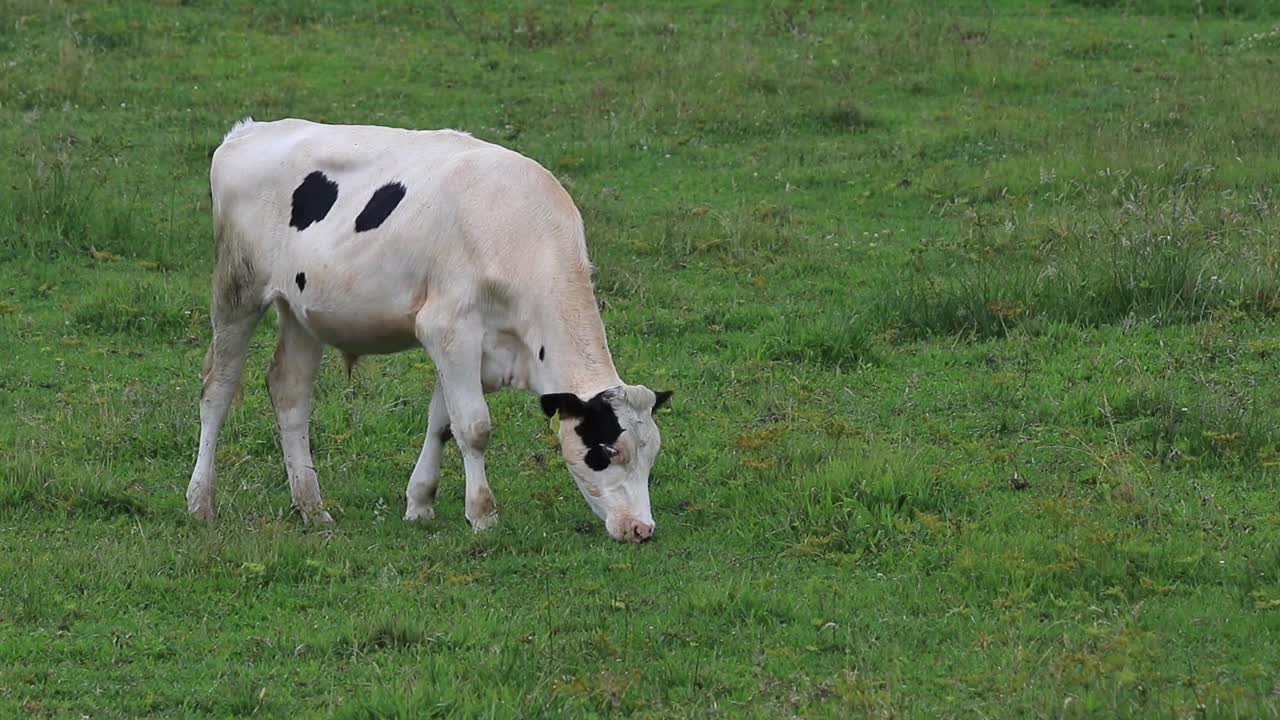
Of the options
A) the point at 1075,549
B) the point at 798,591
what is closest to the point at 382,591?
the point at 798,591

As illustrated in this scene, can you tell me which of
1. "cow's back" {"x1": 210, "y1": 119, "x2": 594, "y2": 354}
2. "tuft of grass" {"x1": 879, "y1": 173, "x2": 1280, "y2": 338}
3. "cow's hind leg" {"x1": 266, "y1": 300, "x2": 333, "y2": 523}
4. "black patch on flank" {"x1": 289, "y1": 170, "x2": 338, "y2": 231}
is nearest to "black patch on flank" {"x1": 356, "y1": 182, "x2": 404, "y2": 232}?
"cow's back" {"x1": 210, "y1": 119, "x2": 594, "y2": 354}

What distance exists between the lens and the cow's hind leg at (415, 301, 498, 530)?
29.4 feet

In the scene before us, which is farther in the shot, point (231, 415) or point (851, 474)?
point (231, 415)

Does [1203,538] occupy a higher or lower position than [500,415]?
higher

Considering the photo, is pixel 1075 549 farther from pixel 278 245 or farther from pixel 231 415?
pixel 231 415

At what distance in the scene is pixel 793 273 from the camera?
13.9 m

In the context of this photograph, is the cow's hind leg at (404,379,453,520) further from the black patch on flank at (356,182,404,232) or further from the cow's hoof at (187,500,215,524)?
the cow's hoof at (187,500,215,524)

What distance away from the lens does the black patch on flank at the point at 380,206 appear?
368 inches

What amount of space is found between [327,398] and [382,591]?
12.1ft

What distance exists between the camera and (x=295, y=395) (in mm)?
10055

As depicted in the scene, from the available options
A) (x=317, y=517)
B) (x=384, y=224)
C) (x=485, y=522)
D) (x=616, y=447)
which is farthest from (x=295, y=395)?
(x=616, y=447)

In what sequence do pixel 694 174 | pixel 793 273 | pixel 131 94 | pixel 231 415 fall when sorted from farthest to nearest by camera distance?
pixel 131 94 < pixel 694 174 < pixel 793 273 < pixel 231 415

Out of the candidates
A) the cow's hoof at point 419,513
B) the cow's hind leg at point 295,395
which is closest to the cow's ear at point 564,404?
the cow's hoof at point 419,513

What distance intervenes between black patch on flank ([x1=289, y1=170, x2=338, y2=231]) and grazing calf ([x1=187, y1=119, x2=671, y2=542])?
0.01 m
